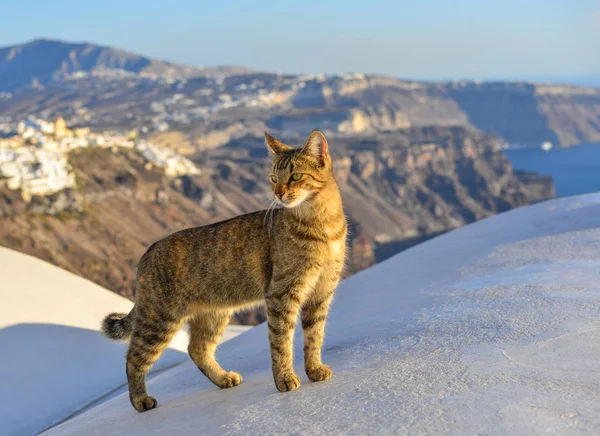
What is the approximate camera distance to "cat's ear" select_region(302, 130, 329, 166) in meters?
5.98

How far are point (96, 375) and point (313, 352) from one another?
751 centimetres

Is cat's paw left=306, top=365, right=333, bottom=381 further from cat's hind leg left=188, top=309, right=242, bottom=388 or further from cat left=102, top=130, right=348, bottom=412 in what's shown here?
cat's hind leg left=188, top=309, right=242, bottom=388

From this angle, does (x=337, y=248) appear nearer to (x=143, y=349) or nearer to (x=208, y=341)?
(x=208, y=341)

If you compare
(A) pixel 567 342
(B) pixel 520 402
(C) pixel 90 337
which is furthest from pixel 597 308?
(C) pixel 90 337

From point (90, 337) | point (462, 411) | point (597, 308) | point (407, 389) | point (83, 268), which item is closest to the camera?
point (462, 411)

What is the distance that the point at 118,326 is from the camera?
295 inches

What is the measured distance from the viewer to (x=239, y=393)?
6.62 meters

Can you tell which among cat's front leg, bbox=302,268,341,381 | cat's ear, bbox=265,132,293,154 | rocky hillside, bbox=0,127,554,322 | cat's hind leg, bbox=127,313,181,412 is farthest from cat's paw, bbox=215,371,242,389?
rocky hillside, bbox=0,127,554,322

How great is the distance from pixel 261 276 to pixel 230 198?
134350 millimetres

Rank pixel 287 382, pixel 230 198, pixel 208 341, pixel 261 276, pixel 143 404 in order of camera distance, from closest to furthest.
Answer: pixel 287 382
pixel 261 276
pixel 143 404
pixel 208 341
pixel 230 198

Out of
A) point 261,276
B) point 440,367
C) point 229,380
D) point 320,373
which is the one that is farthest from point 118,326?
point 440,367

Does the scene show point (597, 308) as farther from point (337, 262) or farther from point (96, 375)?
point (96, 375)

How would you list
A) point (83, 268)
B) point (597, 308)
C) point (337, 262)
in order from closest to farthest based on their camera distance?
point (337, 262), point (597, 308), point (83, 268)

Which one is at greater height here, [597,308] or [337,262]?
[337,262]
